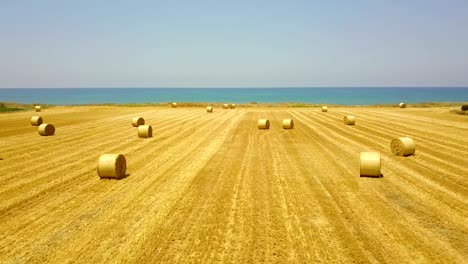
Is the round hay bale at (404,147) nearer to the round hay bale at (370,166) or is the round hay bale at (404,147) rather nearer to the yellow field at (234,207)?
the yellow field at (234,207)

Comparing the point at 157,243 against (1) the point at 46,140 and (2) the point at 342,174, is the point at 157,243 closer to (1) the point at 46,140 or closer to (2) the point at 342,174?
(2) the point at 342,174

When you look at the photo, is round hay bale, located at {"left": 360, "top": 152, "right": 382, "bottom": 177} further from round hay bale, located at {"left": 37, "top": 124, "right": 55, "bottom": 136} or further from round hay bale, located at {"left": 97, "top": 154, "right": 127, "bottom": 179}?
round hay bale, located at {"left": 37, "top": 124, "right": 55, "bottom": 136}

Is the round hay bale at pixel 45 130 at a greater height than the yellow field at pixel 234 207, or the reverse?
the round hay bale at pixel 45 130

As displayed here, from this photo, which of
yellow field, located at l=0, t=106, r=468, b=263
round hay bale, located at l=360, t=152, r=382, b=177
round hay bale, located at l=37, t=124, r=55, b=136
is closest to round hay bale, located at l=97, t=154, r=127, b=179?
yellow field, located at l=0, t=106, r=468, b=263

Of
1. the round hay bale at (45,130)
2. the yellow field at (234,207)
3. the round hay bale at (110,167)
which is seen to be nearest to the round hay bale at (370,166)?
the yellow field at (234,207)

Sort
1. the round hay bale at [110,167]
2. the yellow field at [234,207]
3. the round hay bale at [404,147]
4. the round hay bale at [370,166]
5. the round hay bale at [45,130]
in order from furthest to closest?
the round hay bale at [45,130] → the round hay bale at [404,147] → the round hay bale at [370,166] → the round hay bale at [110,167] → the yellow field at [234,207]

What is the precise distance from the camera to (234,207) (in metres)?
11.1

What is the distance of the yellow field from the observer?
8.34m

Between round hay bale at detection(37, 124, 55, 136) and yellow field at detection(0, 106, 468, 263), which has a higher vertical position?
round hay bale at detection(37, 124, 55, 136)

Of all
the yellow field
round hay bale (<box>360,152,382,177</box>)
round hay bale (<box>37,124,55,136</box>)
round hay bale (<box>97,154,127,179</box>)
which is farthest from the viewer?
round hay bale (<box>37,124,55,136</box>)

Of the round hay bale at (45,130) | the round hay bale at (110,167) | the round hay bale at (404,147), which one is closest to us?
the round hay bale at (110,167)

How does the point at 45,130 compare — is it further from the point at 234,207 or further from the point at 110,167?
the point at 234,207

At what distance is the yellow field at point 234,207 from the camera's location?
27.3 ft

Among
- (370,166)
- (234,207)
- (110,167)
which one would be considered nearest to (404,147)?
(370,166)
